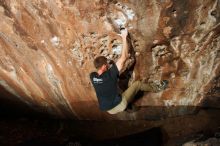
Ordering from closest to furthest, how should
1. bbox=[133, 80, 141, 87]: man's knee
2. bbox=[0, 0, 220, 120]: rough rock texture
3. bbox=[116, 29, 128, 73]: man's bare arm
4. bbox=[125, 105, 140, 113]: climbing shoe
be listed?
bbox=[0, 0, 220, 120]: rough rock texture
bbox=[116, 29, 128, 73]: man's bare arm
bbox=[133, 80, 141, 87]: man's knee
bbox=[125, 105, 140, 113]: climbing shoe

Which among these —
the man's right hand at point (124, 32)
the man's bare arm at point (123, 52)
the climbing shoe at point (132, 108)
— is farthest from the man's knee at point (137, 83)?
the man's right hand at point (124, 32)

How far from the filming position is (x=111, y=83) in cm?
459

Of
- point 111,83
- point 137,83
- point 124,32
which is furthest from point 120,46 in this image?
point 137,83

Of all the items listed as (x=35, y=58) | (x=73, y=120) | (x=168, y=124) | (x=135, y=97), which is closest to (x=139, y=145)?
(x=168, y=124)

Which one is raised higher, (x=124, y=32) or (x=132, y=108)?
(x=124, y=32)

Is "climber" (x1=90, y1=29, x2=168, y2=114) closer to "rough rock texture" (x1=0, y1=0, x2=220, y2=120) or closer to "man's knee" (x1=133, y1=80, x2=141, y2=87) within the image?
"man's knee" (x1=133, y1=80, x2=141, y2=87)

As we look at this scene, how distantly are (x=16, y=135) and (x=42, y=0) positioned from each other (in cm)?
406

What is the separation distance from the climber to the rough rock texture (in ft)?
0.48

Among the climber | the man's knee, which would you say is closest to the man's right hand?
the climber

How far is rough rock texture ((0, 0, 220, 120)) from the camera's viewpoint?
4.35 metres

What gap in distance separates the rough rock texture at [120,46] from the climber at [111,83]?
0.48 feet

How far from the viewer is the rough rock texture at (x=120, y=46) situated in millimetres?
4352

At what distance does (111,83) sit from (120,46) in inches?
23.4

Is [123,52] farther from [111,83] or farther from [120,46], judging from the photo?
[111,83]
